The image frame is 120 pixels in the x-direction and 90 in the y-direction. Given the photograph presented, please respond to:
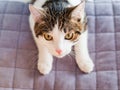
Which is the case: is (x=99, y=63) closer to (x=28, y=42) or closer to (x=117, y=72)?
(x=117, y=72)

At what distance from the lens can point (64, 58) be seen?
116 cm

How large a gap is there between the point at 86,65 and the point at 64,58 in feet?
0.36

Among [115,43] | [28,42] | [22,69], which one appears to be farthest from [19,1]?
[115,43]

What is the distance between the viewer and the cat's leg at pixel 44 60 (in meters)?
1.10

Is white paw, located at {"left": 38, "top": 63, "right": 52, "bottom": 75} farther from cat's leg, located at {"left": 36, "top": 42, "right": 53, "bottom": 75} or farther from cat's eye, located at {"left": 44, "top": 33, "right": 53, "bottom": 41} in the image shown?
cat's eye, located at {"left": 44, "top": 33, "right": 53, "bottom": 41}

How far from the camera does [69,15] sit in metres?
0.98

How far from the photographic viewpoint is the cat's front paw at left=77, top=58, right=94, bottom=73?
1.10m

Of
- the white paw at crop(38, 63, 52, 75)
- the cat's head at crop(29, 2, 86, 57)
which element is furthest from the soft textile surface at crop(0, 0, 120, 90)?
the cat's head at crop(29, 2, 86, 57)

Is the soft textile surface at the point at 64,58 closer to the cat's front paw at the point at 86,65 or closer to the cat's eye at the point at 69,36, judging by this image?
the cat's front paw at the point at 86,65

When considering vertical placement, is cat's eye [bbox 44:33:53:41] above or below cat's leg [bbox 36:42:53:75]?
above

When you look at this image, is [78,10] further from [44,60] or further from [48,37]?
[44,60]

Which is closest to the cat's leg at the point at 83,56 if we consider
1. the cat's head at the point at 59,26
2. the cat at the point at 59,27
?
the cat at the point at 59,27

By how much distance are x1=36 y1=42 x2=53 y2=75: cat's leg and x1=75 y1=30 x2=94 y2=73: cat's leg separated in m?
0.12

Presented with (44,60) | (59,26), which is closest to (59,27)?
(59,26)
